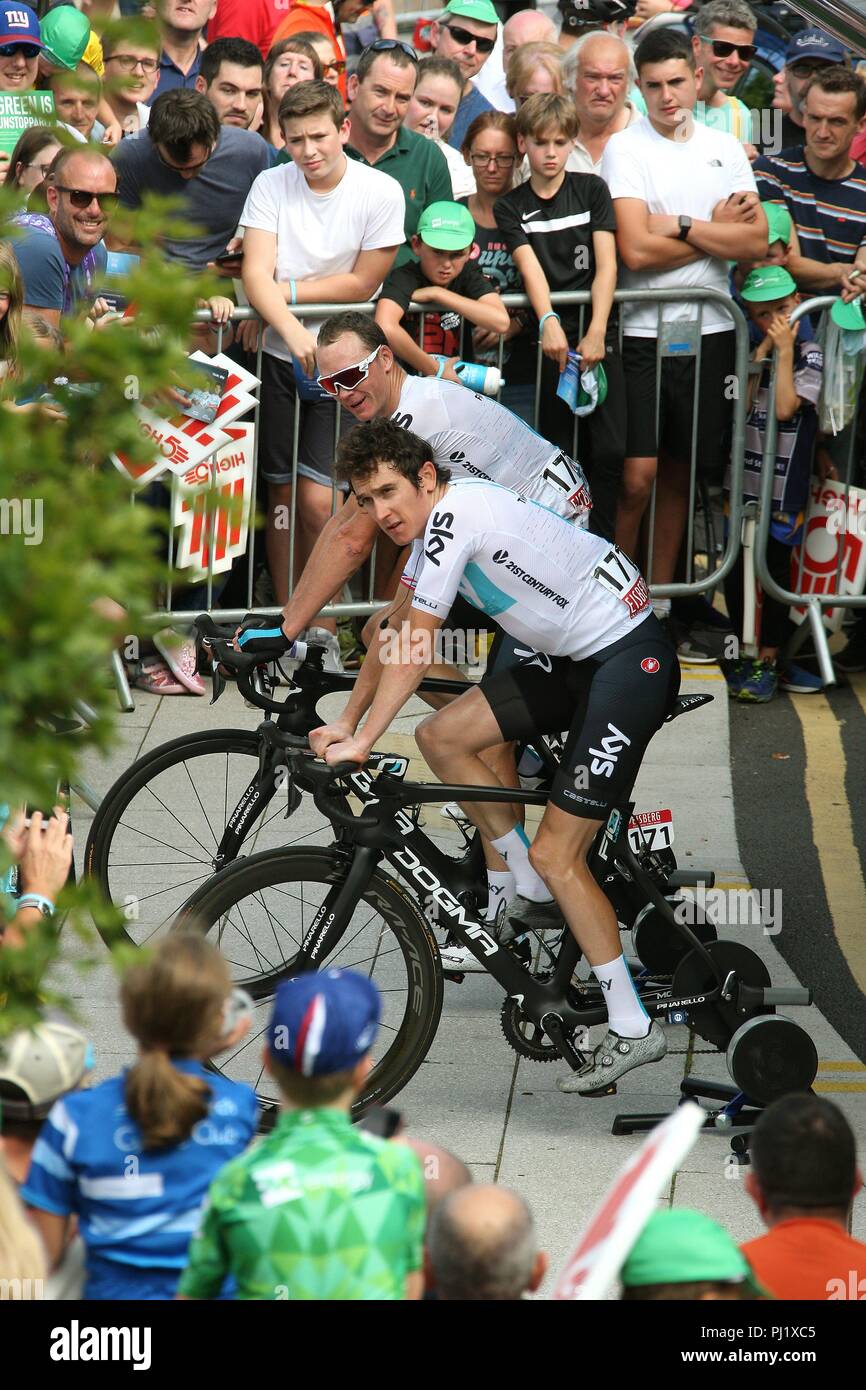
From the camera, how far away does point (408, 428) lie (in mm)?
6309

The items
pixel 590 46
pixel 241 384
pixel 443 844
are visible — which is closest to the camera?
pixel 443 844

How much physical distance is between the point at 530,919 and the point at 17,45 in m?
5.38

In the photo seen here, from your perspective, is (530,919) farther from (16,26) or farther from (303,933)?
(16,26)

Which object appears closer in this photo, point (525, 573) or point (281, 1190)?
point (281, 1190)

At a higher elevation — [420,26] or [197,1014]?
[420,26]

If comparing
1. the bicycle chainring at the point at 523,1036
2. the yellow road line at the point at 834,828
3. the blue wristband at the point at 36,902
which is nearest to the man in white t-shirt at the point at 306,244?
the yellow road line at the point at 834,828

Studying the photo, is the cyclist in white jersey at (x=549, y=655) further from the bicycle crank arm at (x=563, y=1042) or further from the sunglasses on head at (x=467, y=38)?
the sunglasses on head at (x=467, y=38)

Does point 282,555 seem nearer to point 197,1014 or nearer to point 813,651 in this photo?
point 813,651

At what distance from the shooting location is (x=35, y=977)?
101 inches

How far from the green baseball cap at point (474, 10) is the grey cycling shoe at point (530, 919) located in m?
6.67

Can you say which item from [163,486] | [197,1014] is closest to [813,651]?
[163,486]

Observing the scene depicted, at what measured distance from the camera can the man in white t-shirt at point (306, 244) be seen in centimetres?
812

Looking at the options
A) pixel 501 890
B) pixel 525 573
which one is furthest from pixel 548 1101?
pixel 525 573

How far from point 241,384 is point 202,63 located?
7.02 feet
